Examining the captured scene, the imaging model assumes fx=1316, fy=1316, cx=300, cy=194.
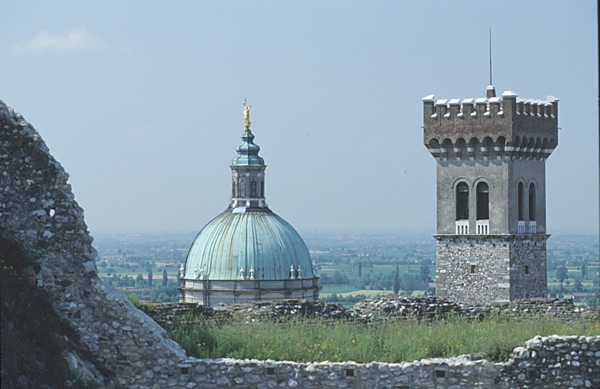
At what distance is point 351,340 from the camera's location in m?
20.4

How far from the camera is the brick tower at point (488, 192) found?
51.1 m

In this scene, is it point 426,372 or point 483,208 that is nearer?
point 426,372

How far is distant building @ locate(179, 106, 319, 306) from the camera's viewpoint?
77.7 m

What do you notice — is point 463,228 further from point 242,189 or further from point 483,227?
point 242,189

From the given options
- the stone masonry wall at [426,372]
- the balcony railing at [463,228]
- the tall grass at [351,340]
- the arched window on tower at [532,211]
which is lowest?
the stone masonry wall at [426,372]

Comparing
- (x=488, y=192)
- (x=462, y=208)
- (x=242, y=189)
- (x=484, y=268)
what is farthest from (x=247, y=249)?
(x=484, y=268)

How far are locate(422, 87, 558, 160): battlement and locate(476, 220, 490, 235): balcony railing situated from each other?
2558mm

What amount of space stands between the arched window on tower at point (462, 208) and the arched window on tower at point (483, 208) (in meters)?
0.47

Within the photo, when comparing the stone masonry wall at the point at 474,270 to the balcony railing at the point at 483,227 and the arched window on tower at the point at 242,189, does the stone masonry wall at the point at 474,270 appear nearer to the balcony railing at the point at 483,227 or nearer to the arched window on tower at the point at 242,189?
the balcony railing at the point at 483,227

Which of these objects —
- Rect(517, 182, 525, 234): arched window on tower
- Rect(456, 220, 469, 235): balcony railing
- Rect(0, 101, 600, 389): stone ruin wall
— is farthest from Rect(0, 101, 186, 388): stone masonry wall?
Rect(517, 182, 525, 234): arched window on tower

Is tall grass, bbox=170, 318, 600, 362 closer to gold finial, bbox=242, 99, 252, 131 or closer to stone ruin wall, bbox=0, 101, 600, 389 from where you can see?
stone ruin wall, bbox=0, 101, 600, 389

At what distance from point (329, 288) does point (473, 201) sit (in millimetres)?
106094

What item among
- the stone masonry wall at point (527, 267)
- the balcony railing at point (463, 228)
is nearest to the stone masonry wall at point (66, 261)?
the stone masonry wall at point (527, 267)

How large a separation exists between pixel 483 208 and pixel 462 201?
88 centimetres
